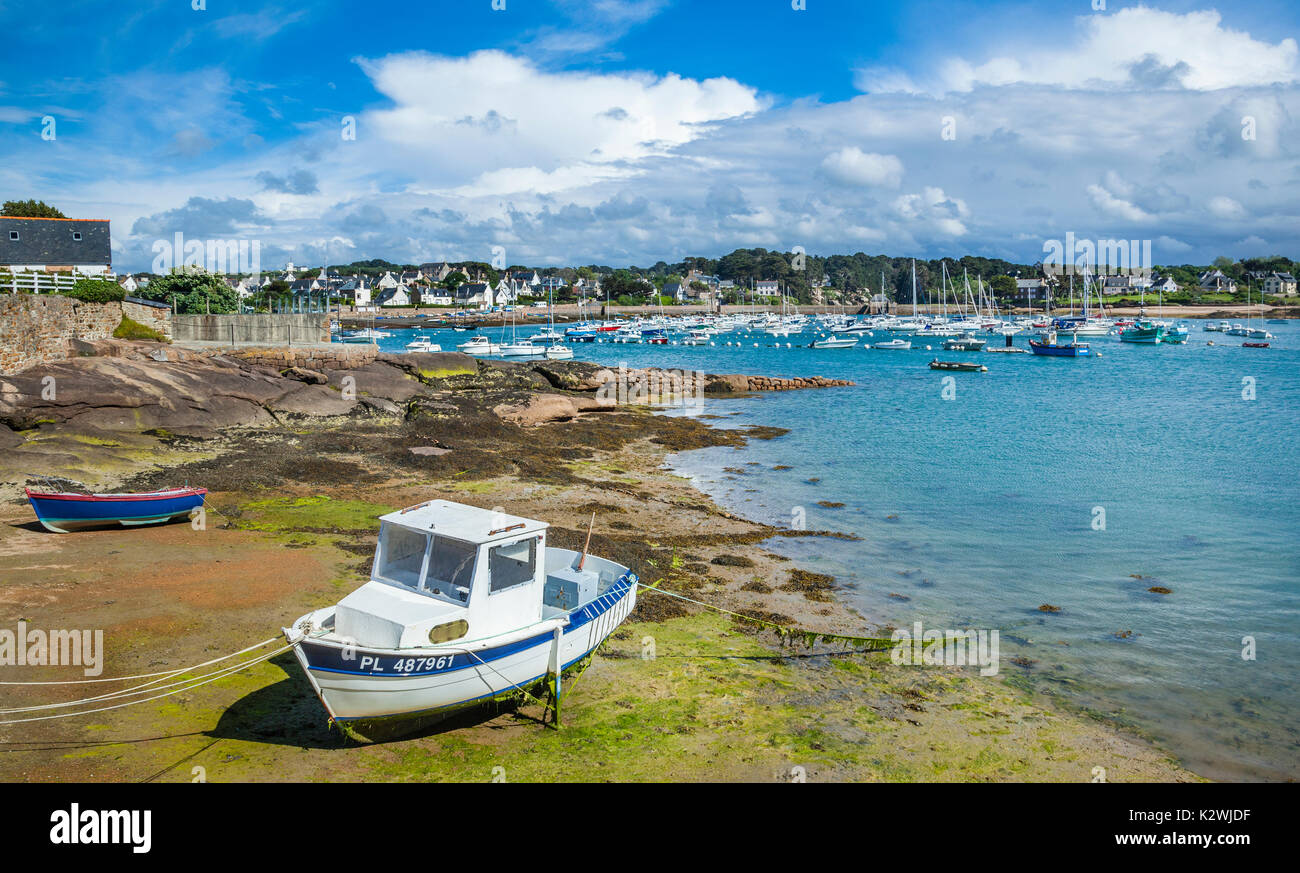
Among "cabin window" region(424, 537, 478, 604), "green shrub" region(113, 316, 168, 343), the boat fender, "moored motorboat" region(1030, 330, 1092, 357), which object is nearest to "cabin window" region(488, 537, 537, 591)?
"cabin window" region(424, 537, 478, 604)

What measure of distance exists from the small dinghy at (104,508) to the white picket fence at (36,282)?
17807 millimetres

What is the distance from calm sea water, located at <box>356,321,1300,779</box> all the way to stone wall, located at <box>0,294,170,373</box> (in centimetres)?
2367

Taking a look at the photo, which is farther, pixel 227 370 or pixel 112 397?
pixel 227 370

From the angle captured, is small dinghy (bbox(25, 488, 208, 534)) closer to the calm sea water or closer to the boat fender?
the boat fender

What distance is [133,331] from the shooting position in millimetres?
38344

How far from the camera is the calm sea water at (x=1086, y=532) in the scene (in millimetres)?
12930

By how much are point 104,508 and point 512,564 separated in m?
11.7

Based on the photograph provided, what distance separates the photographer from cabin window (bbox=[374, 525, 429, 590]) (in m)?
10.6

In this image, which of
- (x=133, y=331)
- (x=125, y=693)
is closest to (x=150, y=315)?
(x=133, y=331)

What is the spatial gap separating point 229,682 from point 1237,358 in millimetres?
108375

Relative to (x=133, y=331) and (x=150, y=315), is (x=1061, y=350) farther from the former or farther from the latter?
(x=133, y=331)

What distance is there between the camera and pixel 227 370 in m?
31.9
